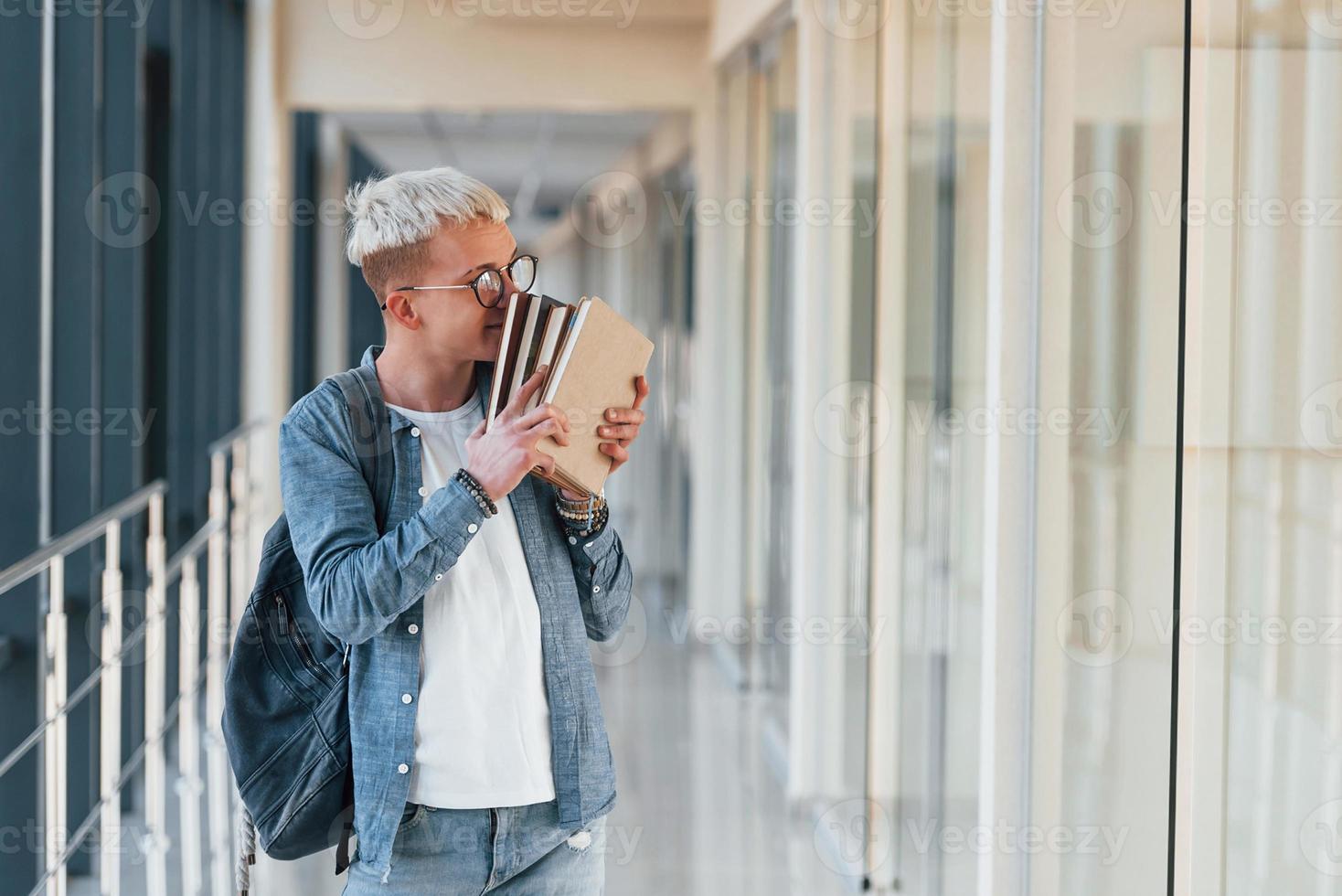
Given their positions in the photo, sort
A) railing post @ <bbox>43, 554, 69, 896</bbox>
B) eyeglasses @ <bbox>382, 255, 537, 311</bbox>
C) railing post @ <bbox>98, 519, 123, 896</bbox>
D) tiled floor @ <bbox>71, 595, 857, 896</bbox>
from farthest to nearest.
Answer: tiled floor @ <bbox>71, 595, 857, 896</bbox>
railing post @ <bbox>98, 519, 123, 896</bbox>
railing post @ <bbox>43, 554, 69, 896</bbox>
eyeglasses @ <bbox>382, 255, 537, 311</bbox>

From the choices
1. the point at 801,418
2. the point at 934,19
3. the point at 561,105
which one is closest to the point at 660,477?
the point at 561,105

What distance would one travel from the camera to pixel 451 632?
4.56ft

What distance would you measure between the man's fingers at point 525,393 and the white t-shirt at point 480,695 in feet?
0.44

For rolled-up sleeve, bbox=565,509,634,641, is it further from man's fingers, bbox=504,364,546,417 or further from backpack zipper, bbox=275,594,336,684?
backpack zipper, bbox=275,594,336,684

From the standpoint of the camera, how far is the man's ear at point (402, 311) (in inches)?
55.7

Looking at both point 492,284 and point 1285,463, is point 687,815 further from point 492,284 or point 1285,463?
point 492,284

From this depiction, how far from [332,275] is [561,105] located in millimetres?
3327

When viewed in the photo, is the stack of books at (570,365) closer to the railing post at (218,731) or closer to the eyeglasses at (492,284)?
the eyeglasses at (492,284)

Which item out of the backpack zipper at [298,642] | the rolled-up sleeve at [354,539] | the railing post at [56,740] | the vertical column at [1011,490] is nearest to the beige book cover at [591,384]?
the rolled-up sleeve at [354,539]

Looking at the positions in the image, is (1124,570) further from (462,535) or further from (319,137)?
(319,137)

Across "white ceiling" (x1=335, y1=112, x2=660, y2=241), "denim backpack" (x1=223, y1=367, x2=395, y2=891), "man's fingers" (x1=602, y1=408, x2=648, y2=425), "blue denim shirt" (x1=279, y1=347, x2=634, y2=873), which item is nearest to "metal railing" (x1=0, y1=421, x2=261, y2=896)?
"denim backpack" (x1=223, y1=367, x2=395, y2=891)

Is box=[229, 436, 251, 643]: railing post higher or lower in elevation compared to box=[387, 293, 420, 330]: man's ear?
lower

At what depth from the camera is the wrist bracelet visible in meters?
1.32

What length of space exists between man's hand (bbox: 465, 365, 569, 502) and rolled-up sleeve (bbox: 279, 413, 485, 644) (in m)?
0.03
